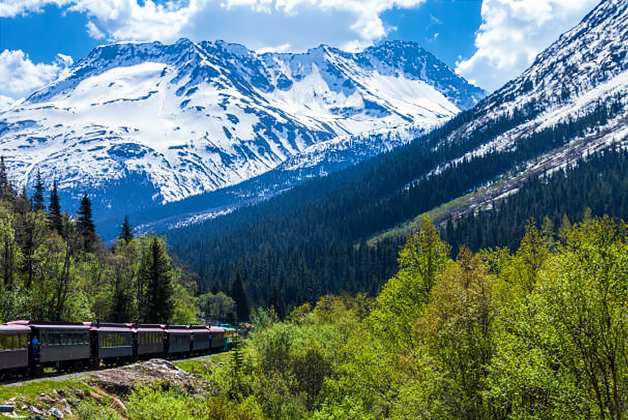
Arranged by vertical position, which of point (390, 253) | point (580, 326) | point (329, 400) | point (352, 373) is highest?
point (390, 253)

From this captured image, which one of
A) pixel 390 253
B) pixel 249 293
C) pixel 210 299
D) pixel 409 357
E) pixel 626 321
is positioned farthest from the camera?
pixel 390 253

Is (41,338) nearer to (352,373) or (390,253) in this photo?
(352,373)

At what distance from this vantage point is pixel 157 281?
2958 inches

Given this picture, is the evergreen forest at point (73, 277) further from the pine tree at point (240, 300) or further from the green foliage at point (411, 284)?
the pine tree at point (240, 300)

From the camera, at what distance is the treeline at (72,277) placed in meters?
59.9

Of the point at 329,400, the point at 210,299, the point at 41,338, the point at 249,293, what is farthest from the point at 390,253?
the point at 41,338

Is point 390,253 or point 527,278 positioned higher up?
point 390,253

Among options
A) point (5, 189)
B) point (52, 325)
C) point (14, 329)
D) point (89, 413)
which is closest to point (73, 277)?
point (52, 325)

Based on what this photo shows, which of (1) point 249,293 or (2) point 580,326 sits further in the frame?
(1) point 249,293

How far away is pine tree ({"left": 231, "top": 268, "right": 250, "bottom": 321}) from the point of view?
148 meters

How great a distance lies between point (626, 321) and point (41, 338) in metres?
36.4

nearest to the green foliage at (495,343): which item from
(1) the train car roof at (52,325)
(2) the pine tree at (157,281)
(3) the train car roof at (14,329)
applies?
(1) the train car roof at (52,325)

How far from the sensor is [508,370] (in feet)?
76.7

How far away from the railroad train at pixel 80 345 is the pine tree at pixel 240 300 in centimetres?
8339
